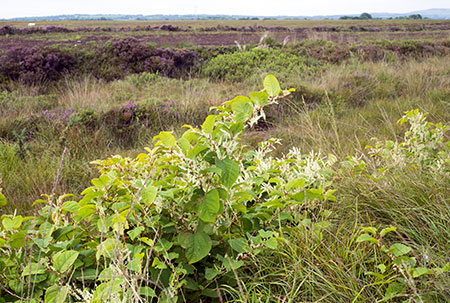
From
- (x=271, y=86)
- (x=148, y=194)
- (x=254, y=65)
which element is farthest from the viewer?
(x=254, y=65)

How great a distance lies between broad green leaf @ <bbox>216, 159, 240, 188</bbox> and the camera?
1524 millimetres

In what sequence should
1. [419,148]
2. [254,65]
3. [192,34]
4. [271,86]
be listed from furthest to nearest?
[192,34], [254,65], [419,148], [271,86]

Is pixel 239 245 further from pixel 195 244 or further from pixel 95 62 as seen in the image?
pixel 95 62

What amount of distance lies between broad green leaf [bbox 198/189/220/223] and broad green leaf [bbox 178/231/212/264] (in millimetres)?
149

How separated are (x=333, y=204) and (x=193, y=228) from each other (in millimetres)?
1221

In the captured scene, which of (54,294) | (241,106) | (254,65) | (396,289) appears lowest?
(396,289)

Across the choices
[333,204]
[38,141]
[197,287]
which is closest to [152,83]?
[38,141]

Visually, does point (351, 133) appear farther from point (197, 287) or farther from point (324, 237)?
point (197, 287)

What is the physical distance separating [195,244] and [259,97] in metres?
0.74

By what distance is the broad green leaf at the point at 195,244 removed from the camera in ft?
5.28

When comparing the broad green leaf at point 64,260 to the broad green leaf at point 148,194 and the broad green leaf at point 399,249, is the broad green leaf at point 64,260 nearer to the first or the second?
the broad green leaf at point 148,194

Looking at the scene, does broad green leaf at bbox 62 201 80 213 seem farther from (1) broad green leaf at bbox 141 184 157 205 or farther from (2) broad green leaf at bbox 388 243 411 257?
(2) broad green leaf at bbox 388 243 411 257

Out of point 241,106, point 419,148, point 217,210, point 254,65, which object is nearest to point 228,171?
point 217,210

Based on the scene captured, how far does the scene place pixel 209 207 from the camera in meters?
1.57
